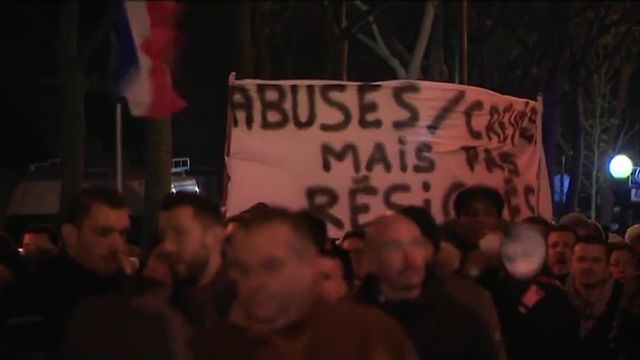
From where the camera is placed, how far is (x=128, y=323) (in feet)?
13.0

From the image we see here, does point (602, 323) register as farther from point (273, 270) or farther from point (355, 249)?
point (273, 270)

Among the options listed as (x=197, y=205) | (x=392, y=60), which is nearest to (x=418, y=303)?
(x=197, y=205)

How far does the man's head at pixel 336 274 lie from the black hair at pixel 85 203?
87cm

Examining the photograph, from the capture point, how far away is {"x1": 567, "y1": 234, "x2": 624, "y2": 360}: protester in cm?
668

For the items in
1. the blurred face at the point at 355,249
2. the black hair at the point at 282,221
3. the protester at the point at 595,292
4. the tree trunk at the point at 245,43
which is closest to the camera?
the black hair at the point at 282,221

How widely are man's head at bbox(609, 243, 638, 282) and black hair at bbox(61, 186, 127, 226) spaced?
147 inches

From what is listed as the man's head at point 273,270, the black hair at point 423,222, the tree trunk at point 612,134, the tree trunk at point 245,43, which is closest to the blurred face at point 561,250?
the black hair at point 423,222

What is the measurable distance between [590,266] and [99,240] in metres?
2.75

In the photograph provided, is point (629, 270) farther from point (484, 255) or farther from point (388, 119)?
point (484, 255)

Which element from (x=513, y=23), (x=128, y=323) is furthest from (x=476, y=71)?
(x=128, y=323)

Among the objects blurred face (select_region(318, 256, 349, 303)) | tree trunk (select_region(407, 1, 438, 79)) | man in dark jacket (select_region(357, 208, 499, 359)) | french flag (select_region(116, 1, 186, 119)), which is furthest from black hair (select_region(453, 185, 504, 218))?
tree trunk (select_region(407, 1, 438, 79))

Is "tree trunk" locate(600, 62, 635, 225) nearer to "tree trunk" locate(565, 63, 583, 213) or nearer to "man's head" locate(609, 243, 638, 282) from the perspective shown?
"tree trunk" locate(565, 63, 583, 213)

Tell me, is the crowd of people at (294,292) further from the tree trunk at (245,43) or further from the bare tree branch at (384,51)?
the bare tree branch at (384,51)

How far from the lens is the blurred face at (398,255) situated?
15.2 feet
